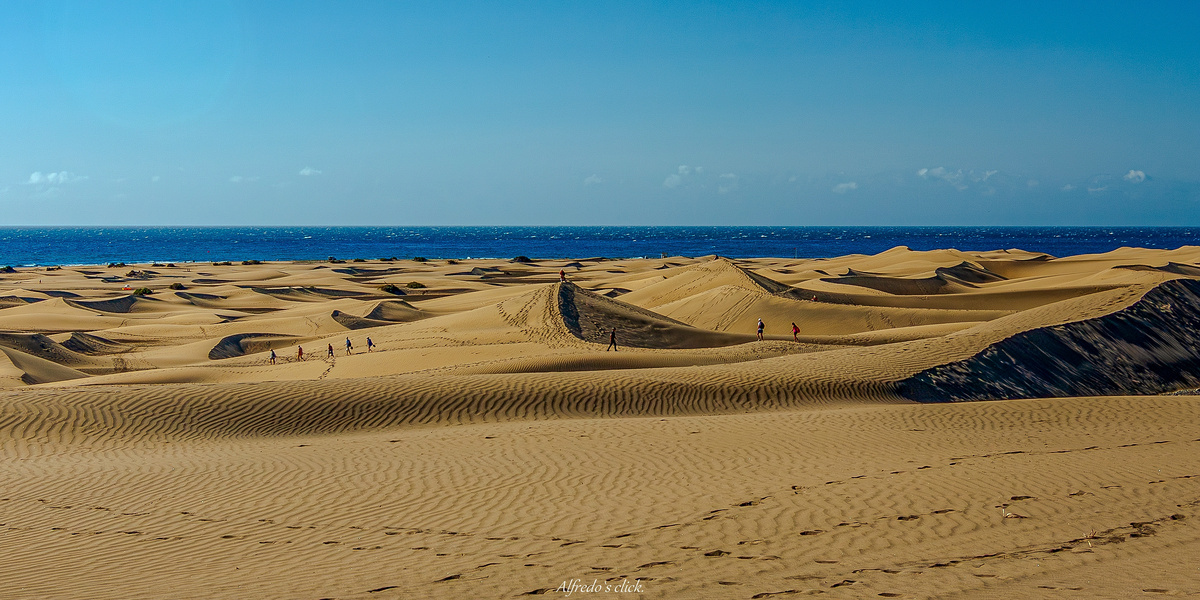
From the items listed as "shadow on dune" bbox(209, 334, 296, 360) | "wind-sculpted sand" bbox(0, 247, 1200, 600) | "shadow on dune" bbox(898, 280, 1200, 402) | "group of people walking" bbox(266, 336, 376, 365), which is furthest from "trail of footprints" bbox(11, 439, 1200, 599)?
"shadow on dune" bbox(209, 334, 296, 360)

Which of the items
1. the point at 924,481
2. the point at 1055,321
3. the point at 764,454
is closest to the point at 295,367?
the point at 764,454

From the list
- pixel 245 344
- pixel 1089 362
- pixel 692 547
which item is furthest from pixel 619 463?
pixel 245 344

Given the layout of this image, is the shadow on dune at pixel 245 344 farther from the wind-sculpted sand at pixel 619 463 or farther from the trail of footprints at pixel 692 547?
the trail of footprints at pixel 692 547

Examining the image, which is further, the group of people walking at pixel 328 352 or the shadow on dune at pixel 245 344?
the shadow on dune at pixel 245 344

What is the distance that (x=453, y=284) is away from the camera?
51.8 m

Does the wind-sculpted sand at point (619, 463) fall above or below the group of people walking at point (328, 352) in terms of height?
above

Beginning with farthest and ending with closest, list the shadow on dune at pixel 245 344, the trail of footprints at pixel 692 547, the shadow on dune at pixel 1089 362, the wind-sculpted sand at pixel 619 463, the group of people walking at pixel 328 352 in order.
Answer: the shadow on dune at pixel 245 344, the group of people walking at pixel 328 352, the shadow on dune at pixel 1089 362, the wind-sculpted sand at pixel 619 463, the trail of footprints at pixel 692 547

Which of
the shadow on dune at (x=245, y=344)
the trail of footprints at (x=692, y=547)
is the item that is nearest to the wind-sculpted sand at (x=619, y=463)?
the trail of footprints at (x=692, y=547)

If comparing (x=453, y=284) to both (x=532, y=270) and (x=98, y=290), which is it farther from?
(x=98, y=290)

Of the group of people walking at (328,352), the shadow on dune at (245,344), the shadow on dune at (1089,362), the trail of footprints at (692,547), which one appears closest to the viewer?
the trail of footprints at (692,547)

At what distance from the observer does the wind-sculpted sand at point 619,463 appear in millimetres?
6246

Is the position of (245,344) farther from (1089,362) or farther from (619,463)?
(1089,362)

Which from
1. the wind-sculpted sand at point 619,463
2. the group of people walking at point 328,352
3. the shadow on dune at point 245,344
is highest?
the wind-sculpted sand at point 619,463

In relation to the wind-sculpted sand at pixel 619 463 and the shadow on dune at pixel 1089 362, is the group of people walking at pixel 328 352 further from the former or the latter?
the shadow on dune at pixel 1089 362
